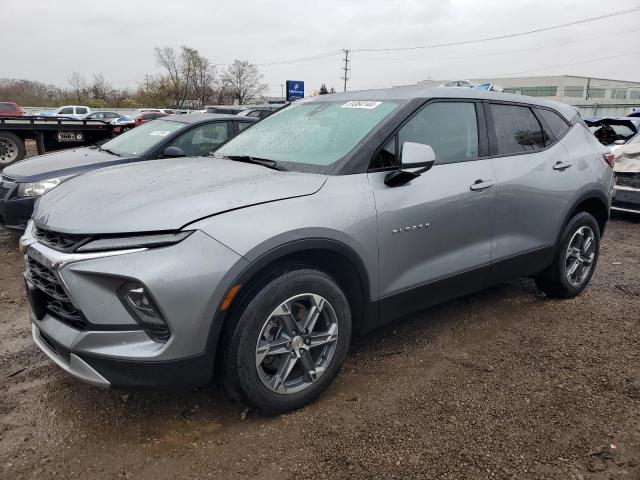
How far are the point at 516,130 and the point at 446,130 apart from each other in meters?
0.82

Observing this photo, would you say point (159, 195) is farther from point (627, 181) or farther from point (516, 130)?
point (627, 181)

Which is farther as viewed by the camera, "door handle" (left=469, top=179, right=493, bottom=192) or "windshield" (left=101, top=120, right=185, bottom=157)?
"windshield" (left=101, top=120, right=185, bottom=157)

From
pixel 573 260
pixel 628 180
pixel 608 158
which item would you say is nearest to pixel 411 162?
pixel 573 260

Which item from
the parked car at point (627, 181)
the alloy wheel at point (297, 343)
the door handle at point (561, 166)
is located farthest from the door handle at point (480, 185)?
the parked car at point (627, 181)

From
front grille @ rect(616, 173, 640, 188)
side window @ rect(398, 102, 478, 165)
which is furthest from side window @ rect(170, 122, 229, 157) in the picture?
front grille @ rect(616, 173, 640, 188)

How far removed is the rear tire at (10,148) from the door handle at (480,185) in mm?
11626

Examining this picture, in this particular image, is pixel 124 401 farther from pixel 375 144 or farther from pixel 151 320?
pixel 375 144

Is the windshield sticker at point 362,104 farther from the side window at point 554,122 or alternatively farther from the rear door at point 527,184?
the side window at point 554,122

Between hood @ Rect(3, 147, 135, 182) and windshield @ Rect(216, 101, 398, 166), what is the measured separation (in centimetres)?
254

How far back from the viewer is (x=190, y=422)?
8.55 ft

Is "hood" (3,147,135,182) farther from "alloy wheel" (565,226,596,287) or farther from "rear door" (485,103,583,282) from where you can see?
"alloy wheel" (565,226,596,287)

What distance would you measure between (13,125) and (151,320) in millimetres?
11317

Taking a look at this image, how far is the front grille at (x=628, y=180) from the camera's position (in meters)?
7.79

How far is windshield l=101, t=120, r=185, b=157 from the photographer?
19.7 feet
